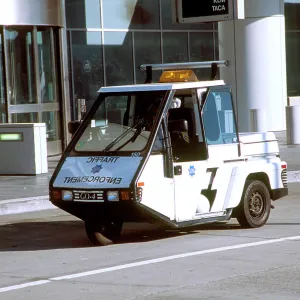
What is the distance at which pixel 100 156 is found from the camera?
36.7ft

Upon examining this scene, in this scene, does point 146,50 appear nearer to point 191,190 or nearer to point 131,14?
point 131,14

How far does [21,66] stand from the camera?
2350 cm

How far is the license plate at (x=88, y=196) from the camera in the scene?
10.8 m

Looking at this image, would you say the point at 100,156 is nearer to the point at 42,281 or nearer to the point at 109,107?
the point at 109,107

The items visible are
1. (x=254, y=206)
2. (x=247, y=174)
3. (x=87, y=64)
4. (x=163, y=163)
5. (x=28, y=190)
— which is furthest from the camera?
(x=87, y=64)

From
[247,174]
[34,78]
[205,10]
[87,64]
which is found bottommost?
[247,174]

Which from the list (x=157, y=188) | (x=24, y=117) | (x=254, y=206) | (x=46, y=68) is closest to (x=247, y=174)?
(x=254, y=206)

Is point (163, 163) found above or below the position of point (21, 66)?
below

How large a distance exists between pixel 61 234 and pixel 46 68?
12.2 m

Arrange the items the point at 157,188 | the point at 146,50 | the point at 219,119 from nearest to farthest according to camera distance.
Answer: the point at 157,188 < the point at 219,119 < the point at 146,50

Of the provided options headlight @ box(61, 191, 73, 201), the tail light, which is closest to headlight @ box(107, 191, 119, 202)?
the tail light

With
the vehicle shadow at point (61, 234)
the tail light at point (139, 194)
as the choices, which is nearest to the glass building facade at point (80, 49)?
the vehicle shadow at point (61, 234)

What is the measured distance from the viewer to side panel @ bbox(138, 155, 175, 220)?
10.7m

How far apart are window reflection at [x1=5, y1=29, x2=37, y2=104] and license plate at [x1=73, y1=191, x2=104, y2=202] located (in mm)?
12766
